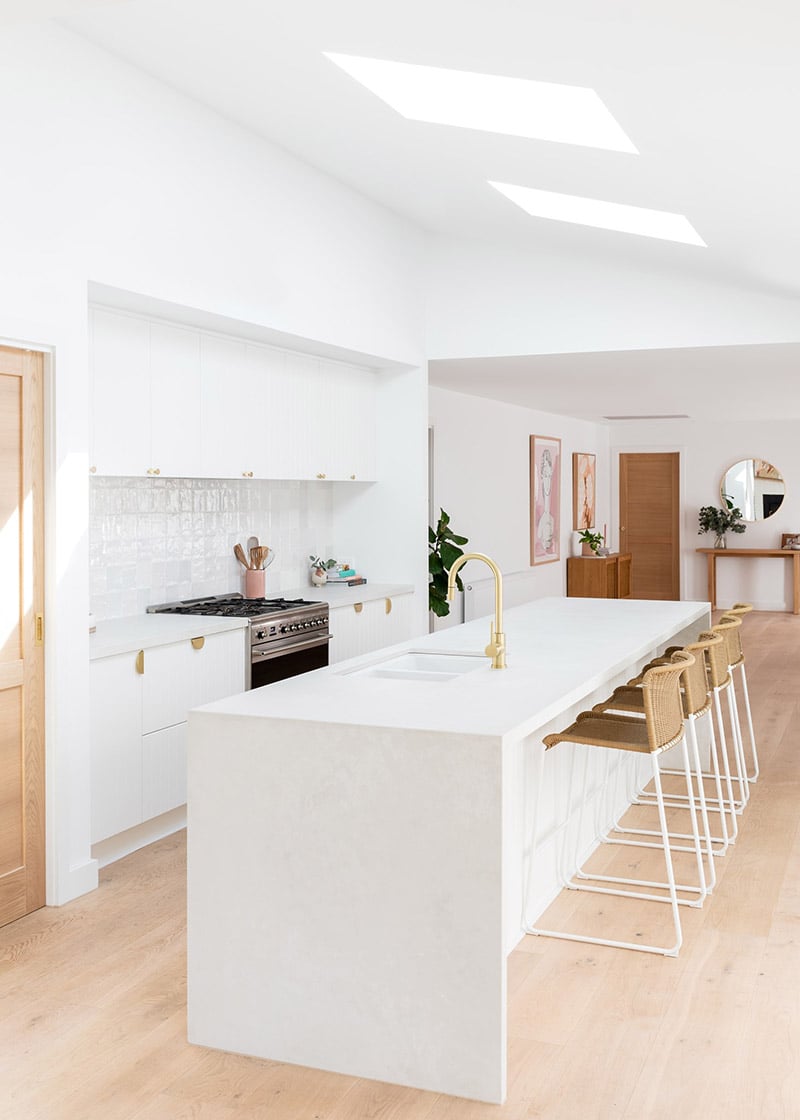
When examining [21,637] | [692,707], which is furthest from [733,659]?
[21,637]

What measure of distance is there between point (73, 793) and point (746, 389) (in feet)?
23.1

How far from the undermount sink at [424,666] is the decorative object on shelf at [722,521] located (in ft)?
34.4

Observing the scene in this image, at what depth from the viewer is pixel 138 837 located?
474 cm

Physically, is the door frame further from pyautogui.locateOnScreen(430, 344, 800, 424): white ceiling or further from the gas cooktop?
the gas cooktop

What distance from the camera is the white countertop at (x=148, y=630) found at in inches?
174

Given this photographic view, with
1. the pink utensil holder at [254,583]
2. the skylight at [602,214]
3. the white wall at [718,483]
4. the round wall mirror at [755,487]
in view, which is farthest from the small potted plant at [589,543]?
the skylight at [602,214]

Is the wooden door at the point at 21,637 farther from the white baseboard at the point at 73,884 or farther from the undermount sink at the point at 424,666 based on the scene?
the undermount sink at the point at 424,666

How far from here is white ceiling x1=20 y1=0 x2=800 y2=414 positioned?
→ 2.92 m

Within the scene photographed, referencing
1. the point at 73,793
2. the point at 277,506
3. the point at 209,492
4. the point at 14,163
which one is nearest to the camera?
the point at 14,163

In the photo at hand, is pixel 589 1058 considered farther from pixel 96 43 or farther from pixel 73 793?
pixel 96 43

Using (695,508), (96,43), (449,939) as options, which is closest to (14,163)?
(96,43)

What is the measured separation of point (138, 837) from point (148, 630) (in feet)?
2.90

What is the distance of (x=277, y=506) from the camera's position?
6773 mm

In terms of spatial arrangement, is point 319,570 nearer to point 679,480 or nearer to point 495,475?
point 495,475
